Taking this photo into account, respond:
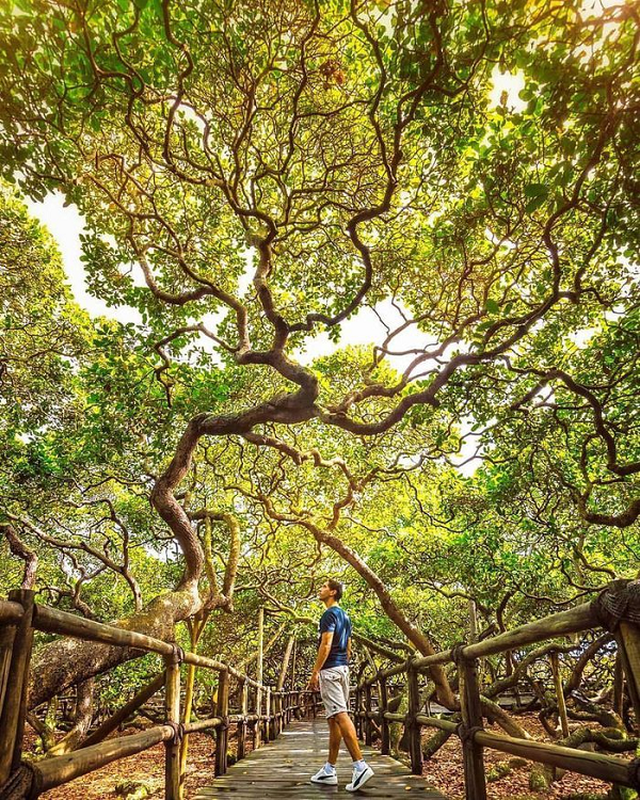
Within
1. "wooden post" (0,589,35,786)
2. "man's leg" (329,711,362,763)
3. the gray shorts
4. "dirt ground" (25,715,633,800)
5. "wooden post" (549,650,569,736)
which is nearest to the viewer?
"wooden post" (0,589,35,786)

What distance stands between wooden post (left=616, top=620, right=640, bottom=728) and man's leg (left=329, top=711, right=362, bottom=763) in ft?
9.45

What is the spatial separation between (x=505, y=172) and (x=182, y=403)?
530cm

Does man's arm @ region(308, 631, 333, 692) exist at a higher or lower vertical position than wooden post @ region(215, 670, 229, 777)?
higher

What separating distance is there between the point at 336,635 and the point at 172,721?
168cm

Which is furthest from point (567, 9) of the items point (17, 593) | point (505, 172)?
point (17, 593)

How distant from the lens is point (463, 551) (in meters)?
10.6

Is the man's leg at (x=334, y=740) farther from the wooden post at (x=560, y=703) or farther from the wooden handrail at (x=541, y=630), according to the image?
the wooden post at (x=560, y=703)

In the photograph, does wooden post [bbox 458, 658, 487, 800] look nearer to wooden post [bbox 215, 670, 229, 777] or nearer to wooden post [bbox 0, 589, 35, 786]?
wooden post [bbox 0, 589, 35, 786]

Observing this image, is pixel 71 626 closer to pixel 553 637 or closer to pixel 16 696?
pixel 16 696

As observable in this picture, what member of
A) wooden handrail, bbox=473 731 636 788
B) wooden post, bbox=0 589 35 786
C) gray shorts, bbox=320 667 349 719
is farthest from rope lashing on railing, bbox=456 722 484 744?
wooden post, bbox=0 589 35 786

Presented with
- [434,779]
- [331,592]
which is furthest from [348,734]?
[434,779]

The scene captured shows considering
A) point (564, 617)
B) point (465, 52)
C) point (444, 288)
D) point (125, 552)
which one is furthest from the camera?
point (125, 552)

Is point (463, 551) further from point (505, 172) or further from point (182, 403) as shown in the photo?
point (505, 172)

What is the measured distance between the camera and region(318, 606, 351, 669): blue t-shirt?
458 cm
